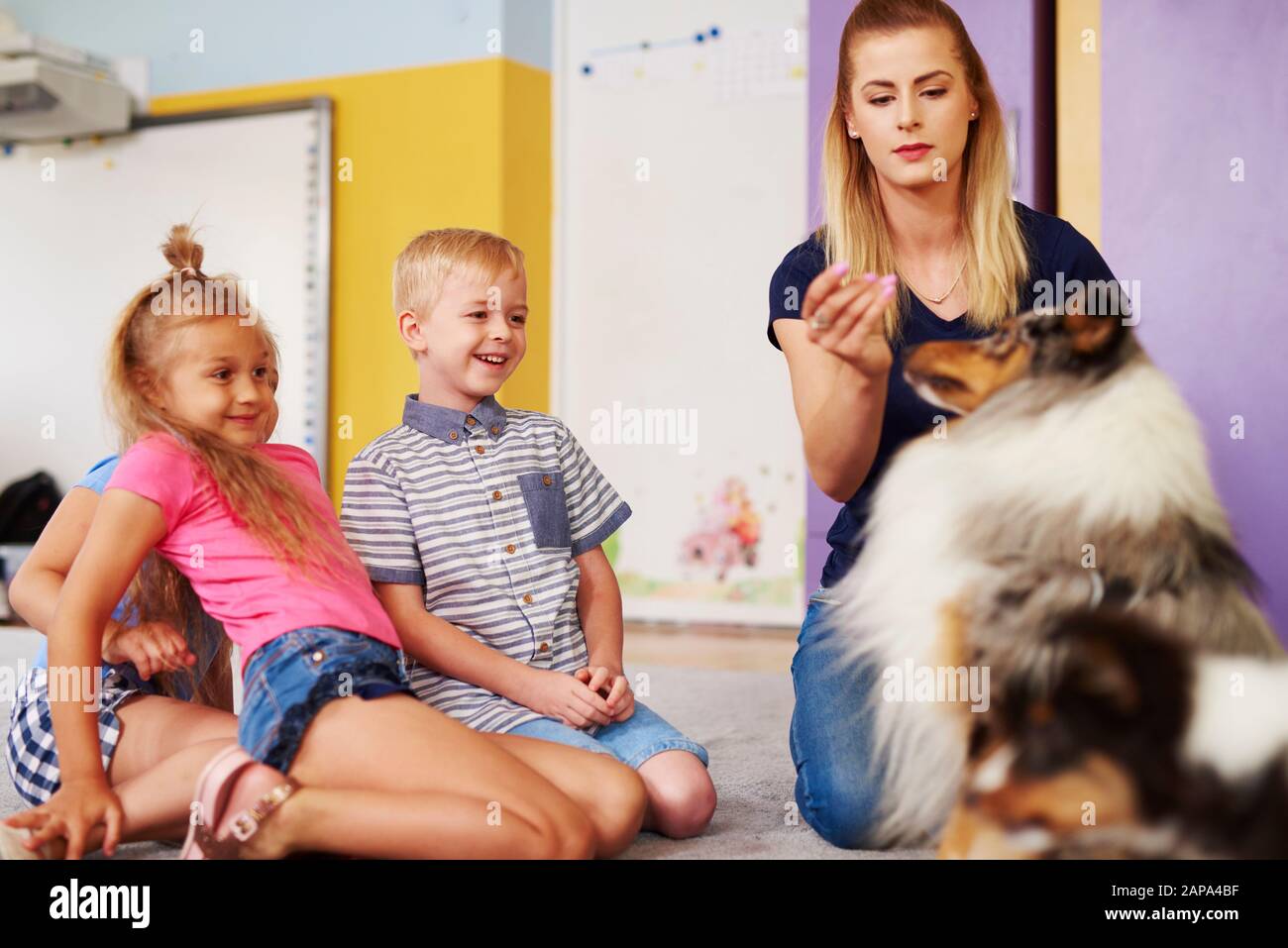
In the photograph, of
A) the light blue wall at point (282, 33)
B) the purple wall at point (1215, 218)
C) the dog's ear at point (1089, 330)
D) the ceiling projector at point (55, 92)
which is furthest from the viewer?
the ceiling projector at point (55, 92)

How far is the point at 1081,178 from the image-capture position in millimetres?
1961

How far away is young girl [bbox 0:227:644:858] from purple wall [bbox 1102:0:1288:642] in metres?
1.15

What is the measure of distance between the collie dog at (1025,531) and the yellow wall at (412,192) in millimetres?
2151

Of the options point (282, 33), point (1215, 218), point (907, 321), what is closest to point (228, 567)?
point (907, 321)

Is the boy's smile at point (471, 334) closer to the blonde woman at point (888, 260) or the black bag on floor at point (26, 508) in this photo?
the blonde woman at point (888, 260)

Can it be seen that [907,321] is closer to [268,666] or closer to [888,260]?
[888,260]

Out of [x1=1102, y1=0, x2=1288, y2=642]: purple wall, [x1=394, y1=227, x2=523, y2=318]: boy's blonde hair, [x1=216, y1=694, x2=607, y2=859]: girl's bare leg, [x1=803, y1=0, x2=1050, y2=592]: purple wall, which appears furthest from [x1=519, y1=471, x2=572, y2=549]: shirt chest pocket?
[x1=1102, y1=0, x2=1288, y2=642]: purple wall

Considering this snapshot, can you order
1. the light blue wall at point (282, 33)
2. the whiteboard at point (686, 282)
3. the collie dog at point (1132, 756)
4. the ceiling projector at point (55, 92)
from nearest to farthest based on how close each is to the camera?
1. the collie dog at point (1132, 756)
2. the whiteboard at point (686, 282)
3. the light blue wall at point (282, 33)
4. the ceiling projector at point (55, 92)

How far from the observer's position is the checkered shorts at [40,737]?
3.83ft

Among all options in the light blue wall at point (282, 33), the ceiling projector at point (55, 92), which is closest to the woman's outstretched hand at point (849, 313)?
the light blue wall at point (282, 33)

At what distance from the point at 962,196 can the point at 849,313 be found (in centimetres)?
39

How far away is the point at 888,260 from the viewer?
1.27 meters
